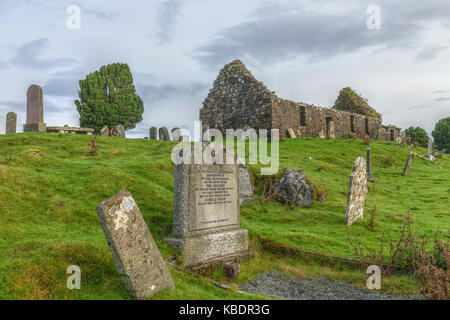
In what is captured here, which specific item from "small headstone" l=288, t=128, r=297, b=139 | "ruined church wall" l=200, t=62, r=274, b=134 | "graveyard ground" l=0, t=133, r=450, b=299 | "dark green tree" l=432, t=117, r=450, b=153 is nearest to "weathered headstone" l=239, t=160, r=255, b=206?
"graveyard ground" l=0, t=133, r=450, b=299

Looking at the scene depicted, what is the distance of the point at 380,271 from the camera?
7246 mm

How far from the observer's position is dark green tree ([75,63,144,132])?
47.8 meters

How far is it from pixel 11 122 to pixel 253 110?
55.5 feet

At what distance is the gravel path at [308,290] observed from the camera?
21.2ft

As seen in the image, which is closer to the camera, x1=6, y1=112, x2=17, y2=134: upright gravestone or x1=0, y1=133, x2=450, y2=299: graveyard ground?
x1=0, y1=133, x2=450, y2=299: graveyard ground

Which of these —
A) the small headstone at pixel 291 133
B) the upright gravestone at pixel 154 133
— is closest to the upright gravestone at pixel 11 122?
the upright gravestone at pixel 154 133

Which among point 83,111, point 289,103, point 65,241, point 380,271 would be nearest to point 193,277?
point 65,241

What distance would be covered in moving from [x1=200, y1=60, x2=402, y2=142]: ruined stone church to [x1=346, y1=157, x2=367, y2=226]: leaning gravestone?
14899 millimetres

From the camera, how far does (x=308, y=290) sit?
6.95 meters

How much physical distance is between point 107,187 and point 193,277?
4.32 meters

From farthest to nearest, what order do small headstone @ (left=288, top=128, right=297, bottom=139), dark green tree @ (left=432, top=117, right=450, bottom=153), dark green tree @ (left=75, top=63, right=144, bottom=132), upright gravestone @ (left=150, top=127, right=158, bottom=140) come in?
dark green tree @ (left=432, top=117, right=450, bottom=153) < dark green tree @ (left=75, top=63, right=144, bottom=132) < upright gravestone @ (left=150, top=127, right=158, bottom=140) < small headstone @ (left=288, top=128, right=297, bottom=139)

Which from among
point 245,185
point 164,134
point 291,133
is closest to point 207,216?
point 245,185

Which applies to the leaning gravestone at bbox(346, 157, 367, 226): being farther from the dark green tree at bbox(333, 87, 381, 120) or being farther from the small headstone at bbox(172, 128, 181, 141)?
the dark green tree at bbox(333, 87, 381, 120)

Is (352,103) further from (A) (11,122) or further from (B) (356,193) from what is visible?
(A) (11,122)
